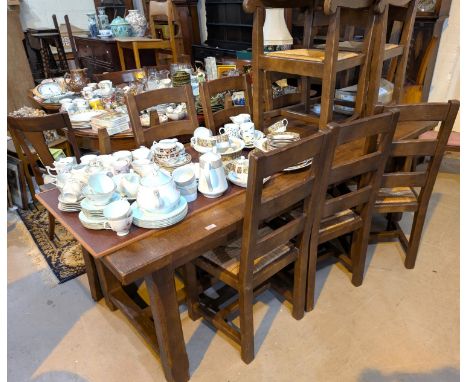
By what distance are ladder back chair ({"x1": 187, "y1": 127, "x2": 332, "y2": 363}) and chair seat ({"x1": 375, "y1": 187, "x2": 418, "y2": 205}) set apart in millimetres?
622

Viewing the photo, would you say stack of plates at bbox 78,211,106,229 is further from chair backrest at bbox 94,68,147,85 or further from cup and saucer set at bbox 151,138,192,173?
chair backrest at bbox 94,68,147,85

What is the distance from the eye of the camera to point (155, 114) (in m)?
2.04

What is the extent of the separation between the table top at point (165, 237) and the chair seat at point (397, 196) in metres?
0.76

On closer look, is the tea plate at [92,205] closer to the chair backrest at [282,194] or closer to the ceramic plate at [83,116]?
the chair backrest at [282,194]

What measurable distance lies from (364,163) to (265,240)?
56cm

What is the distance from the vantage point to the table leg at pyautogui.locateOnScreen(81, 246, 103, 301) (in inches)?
71.0

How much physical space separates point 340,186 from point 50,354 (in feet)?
5.88

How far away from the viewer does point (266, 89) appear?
2.05 meters

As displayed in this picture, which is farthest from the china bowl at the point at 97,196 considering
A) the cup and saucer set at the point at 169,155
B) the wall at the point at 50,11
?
the wall at the point at 50,11

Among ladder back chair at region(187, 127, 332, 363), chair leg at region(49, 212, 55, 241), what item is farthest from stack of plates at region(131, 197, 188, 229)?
chair leg at region(49, 212, 55, 241)

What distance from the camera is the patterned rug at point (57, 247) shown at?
7.11ft

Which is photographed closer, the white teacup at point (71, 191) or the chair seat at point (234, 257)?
the white teacup at point (71, 191)

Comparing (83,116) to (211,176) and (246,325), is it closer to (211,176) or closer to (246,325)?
(211,176)

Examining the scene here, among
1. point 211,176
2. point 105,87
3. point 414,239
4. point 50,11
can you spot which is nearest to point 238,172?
point 211,176
